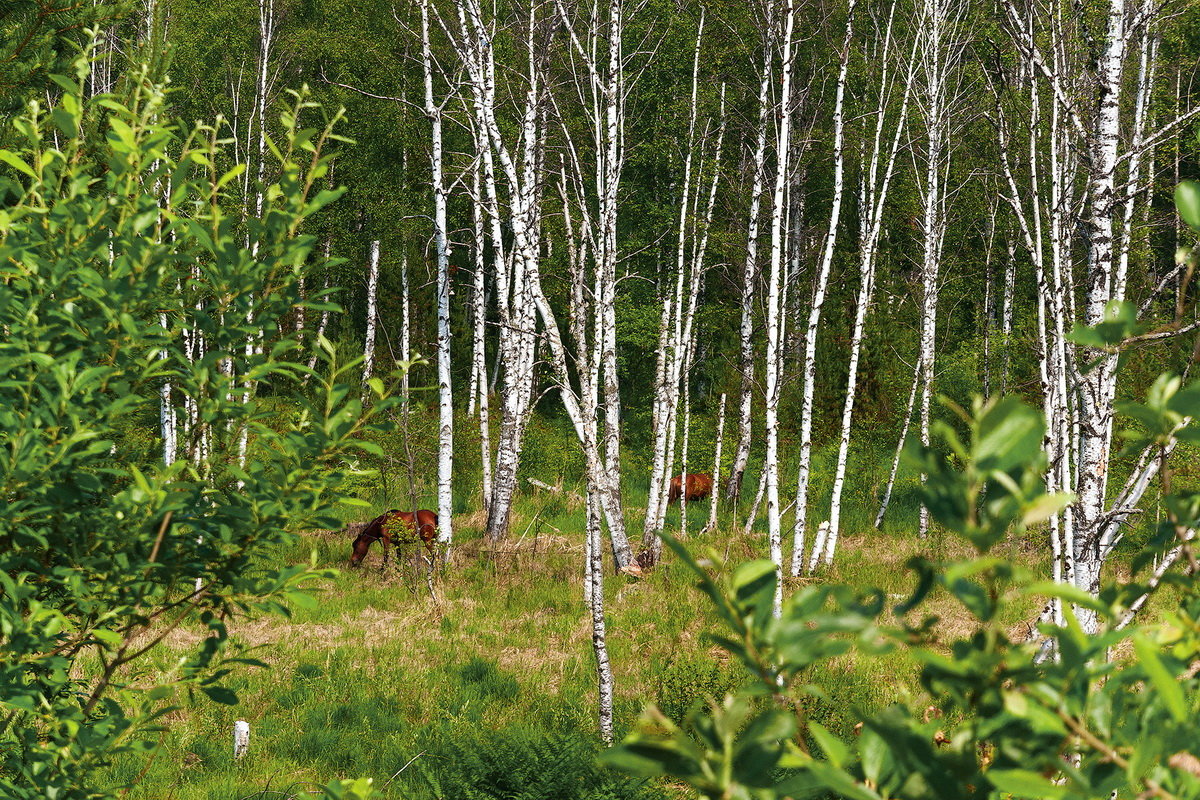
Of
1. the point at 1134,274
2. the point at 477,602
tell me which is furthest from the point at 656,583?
the point at 1134,274

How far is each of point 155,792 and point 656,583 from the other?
5.80 metres

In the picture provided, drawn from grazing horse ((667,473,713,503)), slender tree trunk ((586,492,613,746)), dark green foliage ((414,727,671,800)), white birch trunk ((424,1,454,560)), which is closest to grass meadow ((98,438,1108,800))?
dark green foliage ((414,727,671,800))

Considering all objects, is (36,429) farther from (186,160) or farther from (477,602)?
(477,602)

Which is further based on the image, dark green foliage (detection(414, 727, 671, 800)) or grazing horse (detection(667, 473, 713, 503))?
grazing horse (detection(667, 473, 713, 503))

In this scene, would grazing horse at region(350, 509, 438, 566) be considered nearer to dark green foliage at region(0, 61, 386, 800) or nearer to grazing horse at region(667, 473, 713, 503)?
grazing horse at region(667, 473, 713, 503)

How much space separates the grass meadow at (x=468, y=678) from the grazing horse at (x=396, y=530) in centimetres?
29

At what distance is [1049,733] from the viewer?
0.84 m

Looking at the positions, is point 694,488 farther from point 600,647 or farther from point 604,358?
point 600,647

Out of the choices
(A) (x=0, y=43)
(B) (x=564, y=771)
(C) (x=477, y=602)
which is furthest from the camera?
(C) (x=477, y=602)

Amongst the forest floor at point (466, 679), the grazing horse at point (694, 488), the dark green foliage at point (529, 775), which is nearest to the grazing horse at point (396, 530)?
the forest floor at point (466, 679)

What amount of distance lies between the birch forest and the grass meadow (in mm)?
50

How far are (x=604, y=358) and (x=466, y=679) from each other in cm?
493

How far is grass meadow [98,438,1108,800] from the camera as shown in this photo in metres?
5.28

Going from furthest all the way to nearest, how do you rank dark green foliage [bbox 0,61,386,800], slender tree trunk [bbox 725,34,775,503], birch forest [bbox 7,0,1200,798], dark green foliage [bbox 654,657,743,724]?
slender tree trunk [bbox 725,34,775,503] < dark green foliage [bbox 654,657,743,724] < birch forest [bbox 7,0,1200,798] < dark green foliage [bbox 0,61,386,800]
